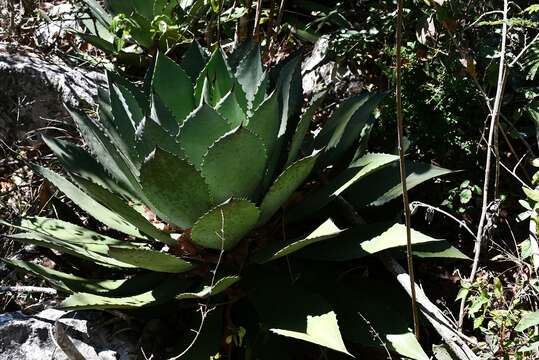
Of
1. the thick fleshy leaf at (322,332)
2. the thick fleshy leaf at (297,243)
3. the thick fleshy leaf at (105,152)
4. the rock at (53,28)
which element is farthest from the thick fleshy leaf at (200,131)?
the rock at (53,28)

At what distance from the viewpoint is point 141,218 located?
244 cm

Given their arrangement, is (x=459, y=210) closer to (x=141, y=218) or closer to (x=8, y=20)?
(x=141, y=218)

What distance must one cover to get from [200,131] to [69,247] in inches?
22.8

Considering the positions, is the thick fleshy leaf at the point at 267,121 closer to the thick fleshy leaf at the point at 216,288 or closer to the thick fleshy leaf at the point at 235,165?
the thick fleshy leaf at the point at 235,165

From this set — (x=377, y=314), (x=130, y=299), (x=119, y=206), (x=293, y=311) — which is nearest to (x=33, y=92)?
(x=119, y=206)

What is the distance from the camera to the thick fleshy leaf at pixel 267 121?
240 cm

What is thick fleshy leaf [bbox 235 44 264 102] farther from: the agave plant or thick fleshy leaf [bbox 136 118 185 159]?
thick fleshy leaf [bbox 136 118 185 159]

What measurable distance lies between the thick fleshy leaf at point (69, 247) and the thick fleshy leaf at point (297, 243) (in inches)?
18.0

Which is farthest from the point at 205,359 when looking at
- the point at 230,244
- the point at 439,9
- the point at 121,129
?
the point at 439,9

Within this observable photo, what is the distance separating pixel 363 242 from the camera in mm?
2467

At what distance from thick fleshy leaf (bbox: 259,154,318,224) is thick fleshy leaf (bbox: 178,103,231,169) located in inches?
10.0

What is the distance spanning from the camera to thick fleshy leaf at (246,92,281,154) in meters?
2.40

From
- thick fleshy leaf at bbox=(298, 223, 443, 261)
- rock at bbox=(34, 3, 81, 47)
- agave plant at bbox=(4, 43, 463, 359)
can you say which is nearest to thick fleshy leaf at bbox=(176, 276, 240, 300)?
agave plant at bbox=(4, 43, 463, 359)

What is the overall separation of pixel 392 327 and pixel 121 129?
115cm
